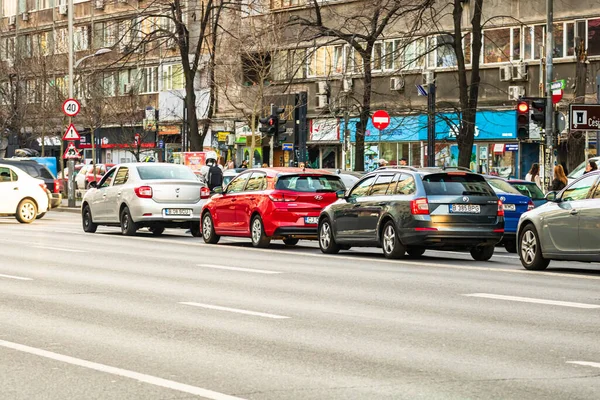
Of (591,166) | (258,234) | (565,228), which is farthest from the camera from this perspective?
(591,166)

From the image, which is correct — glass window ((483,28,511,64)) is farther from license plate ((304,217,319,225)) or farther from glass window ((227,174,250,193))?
license plate ((304,217,319,225))

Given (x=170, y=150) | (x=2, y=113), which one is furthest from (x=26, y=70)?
(x=170, y=150)

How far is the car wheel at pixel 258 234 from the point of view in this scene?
87.1ft

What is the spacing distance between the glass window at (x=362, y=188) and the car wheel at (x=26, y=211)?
51.9 feet

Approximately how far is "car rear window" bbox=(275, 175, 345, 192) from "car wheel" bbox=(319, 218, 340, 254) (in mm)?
1603

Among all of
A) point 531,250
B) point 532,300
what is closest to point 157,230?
point 531,250

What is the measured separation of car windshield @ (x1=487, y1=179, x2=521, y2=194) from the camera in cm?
2745

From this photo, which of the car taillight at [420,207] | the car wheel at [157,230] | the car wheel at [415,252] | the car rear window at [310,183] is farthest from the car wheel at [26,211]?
the car taillight at [420,207]

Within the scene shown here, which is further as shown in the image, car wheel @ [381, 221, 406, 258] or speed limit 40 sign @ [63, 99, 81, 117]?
speed limit 40 sign @ [63, 99, 81, 117]

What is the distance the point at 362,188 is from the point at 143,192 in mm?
8016

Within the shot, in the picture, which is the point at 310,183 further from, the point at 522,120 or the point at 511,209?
the point at 522,120

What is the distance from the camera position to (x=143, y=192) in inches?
1222

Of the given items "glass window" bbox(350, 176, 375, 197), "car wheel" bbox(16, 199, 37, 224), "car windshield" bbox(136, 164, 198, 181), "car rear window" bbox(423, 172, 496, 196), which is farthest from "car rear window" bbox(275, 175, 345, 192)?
"car wheel" bbox(16, 199, 37, 224)

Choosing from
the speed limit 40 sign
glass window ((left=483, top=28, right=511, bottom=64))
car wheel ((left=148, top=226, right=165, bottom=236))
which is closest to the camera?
car wheel ((left=148, top=226, right=165, bottom=236))
